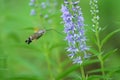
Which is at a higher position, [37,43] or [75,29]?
[37,43]

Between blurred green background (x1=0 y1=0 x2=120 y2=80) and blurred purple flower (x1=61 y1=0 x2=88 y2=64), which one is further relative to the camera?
blurred green background (x1=0 y1=0 x2=120 y2=80)

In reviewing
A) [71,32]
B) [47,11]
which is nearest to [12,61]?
[47,11]

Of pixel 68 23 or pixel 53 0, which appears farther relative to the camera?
pixel 53 0

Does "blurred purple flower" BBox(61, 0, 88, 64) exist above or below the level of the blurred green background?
below

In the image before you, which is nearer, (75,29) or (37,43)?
(75,29)

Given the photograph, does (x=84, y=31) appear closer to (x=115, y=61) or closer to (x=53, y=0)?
(x=53, y=0)

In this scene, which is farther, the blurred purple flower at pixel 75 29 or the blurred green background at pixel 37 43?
the blurred green background at pixel 37 43

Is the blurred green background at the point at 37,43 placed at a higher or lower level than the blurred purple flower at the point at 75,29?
higher

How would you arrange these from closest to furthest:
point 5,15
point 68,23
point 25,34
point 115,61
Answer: point 68,23 → point 5,15 → point 115,61 → point 25,34
